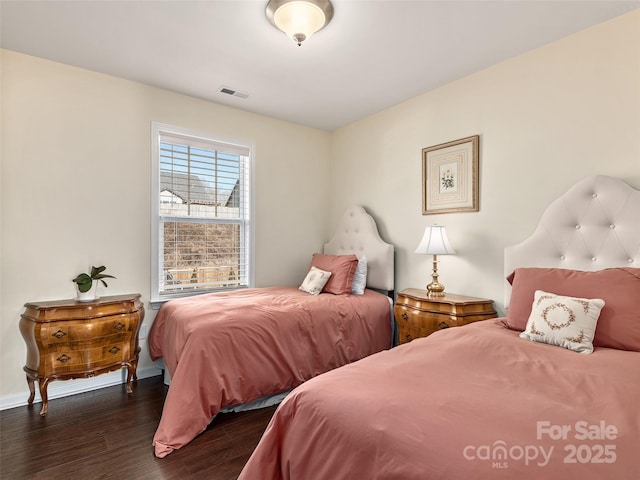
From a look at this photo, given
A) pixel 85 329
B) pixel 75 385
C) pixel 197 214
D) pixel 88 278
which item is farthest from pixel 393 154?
pixel 75 385

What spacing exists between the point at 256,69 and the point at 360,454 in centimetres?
276

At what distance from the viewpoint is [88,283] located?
103 inches

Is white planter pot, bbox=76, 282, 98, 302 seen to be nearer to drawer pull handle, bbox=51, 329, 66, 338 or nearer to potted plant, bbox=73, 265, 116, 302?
potted plant, bbox=73, 265, 116, 302

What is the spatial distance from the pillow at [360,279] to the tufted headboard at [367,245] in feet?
0.50

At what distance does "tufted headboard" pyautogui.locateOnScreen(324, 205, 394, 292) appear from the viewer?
3.44m

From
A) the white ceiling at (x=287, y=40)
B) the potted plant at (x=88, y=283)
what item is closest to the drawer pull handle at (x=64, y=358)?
the potted plant at (x=88, y=283)

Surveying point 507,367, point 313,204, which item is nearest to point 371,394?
point 507,367

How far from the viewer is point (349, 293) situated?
3.25 metres

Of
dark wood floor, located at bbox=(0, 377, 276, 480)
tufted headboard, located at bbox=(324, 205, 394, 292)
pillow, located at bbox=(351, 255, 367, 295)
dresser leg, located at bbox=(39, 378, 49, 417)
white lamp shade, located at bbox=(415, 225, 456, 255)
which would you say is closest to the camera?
dark wood floor, located at bbox=(0, 377, 276, 480)

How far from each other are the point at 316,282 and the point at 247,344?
1117mm

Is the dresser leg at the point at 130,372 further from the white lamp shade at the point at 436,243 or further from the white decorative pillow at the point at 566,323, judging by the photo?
the white decorative pillow at the point at 566,323

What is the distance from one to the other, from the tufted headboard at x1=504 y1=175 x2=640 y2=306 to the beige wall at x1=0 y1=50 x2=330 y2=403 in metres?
2.92

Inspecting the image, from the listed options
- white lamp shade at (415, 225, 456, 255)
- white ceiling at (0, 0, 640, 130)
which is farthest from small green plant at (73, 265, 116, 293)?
white lamp shade at (415, 225, 456, 255)

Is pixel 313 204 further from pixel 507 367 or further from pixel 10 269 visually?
pixel 507 367
